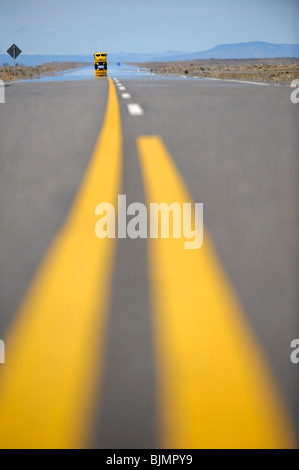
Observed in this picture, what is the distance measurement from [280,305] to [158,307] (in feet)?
1.84

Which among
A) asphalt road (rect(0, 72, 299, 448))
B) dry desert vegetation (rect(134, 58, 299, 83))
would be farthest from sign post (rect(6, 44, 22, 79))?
asphalt road (rect(0, 72, 299, 448))

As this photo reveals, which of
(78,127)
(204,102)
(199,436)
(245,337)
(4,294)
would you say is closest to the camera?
(199,436)

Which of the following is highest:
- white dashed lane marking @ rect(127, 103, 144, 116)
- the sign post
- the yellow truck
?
the yellow truck

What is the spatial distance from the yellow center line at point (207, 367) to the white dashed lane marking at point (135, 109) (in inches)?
322

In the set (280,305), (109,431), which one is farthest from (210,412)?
(280,305)

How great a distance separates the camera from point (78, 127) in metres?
9.17

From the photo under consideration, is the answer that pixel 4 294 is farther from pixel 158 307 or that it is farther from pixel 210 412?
pixel 210 412

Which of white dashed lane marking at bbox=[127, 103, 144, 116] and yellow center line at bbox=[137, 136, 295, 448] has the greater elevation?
white dashed lane marking at bbox=[127, 103, 144, 116]

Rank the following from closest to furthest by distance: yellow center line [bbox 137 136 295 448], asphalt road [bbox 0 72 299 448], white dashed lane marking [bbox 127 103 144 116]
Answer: yellow center line [bbox 137 136 295 448], asphalt road [bbox 0 72 299 448], white dashed lane marking [bbox 127 103 144 116]

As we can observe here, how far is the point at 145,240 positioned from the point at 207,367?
152 centimetres

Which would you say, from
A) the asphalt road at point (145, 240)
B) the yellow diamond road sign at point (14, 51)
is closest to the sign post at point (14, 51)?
the yellow diamond road sign at point (14, 51)

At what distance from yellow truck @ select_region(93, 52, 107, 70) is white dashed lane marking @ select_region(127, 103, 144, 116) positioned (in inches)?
1853

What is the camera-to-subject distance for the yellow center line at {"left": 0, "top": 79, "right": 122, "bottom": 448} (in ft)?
5.58

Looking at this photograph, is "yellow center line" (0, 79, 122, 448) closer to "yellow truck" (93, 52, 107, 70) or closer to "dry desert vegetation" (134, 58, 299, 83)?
"dry desert vegetation" (134, 58, 299, 83)
